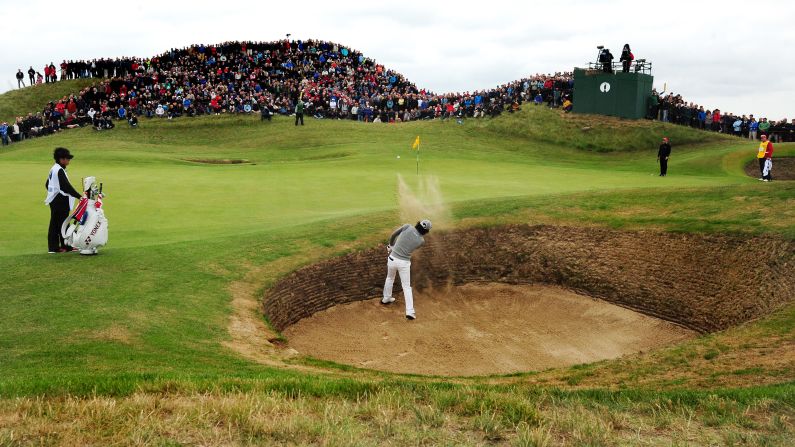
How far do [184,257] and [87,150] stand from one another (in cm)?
3420

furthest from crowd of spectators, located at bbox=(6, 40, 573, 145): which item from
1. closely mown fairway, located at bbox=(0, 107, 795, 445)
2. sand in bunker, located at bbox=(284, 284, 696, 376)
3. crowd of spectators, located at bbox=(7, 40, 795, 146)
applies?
sand in bunker, located at bbox=(284, 284, 696, 376)

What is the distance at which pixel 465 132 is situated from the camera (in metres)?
55.4

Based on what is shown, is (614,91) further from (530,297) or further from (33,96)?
(33,96)

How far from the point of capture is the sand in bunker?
15.7 metres

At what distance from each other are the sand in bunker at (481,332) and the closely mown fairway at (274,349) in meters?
2.04

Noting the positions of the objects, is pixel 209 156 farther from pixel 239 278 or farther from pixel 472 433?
pixel 472 433

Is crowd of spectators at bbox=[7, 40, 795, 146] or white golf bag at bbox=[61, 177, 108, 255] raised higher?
crowd of spectators at bbox=[7, 40, 795, 146]

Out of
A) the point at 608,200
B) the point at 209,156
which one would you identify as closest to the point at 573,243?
the point at 608,200

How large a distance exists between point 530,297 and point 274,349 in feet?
27.8

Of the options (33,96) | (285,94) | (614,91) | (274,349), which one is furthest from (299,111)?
(274,349)

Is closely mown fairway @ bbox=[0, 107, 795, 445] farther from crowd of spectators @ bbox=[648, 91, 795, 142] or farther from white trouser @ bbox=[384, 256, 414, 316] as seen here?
crowd of spectators @ bbox=[648, 91, 795, 142]

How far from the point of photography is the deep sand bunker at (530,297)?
647 inches

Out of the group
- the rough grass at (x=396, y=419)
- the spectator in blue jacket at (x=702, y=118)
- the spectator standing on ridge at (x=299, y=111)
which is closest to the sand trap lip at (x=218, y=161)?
the spectator standing on ridge at (x=299, y=111)

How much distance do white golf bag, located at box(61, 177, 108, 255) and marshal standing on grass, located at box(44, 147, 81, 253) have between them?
1.02ft
